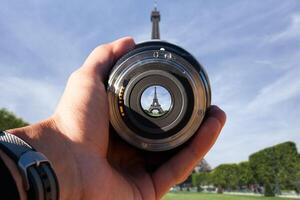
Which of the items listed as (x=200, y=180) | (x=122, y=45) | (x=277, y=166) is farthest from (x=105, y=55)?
(x=200, y=180)

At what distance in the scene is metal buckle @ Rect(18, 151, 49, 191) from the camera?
1617 millimetres

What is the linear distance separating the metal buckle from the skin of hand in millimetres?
326

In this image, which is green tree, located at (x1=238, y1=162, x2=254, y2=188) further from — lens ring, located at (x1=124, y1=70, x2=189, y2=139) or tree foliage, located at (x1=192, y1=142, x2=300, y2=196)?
lens ring, located at (x1=124, y1=70, x2=189, y2=139)

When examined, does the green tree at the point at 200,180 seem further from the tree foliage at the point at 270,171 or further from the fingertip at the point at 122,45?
the fingertip at the point at 122,45

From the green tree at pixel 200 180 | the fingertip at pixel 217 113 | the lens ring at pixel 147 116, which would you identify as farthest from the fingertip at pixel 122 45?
the green tree at pixel 200 180

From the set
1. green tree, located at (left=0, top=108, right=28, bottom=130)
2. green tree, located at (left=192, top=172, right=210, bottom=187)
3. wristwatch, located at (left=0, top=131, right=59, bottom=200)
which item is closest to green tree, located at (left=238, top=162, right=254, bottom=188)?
green tree, located at (left=192, top=172, right=210, bottom=187)

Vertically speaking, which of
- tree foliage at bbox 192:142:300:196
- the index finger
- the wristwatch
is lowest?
the wristwatch

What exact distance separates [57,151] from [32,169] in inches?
18.7

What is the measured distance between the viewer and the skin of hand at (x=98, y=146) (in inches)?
85.8

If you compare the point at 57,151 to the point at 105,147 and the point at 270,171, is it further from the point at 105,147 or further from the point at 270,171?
the point at 270,171

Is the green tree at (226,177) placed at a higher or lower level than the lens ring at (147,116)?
higher

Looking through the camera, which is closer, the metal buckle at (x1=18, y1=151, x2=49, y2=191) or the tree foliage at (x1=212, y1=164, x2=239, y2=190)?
the metal buckle at (x1=18, y1=151, x2=49, y2=191)

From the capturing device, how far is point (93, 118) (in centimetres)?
245

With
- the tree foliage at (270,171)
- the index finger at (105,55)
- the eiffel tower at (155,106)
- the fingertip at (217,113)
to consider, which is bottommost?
the fingertip at (217,113)
